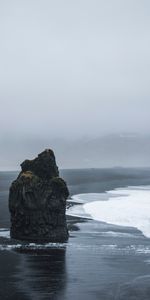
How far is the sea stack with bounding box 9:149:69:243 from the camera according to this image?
7012 cm

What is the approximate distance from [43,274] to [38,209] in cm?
2062

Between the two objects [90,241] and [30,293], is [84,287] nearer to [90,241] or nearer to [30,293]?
[30,293]

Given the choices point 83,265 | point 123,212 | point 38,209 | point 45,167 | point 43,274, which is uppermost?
point 45,167

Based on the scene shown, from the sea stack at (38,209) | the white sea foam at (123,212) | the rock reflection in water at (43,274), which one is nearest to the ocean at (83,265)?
the rock reflection in water at (43,274)

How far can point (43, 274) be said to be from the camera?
166 ft

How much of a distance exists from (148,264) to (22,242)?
62.3 feet

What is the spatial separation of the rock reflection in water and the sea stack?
8434 mm

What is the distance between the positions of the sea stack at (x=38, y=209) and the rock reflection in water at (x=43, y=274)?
8434 mm

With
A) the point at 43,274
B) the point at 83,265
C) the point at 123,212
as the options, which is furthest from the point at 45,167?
the point at 123,212

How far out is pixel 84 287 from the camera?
46.0 m

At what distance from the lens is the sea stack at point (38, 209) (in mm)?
70125

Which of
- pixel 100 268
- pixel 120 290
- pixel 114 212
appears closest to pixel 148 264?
pixel 100 268

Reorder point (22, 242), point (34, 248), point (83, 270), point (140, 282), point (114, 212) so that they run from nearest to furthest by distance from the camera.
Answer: point (140, 282) → point (83, 270) → point (34, 248) → point (22, 242) → point (114, 212)

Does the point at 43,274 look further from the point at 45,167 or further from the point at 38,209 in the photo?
the point at 45,167
